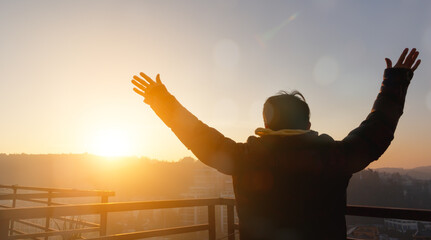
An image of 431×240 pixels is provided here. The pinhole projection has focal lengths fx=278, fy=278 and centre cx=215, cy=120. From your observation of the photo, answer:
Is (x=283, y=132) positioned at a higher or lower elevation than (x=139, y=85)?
lower

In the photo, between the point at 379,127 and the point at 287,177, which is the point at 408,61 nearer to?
the point at 379,127

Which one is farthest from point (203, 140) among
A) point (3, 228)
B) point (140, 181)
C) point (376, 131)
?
point (140, 181)

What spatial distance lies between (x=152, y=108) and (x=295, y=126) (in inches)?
31.5

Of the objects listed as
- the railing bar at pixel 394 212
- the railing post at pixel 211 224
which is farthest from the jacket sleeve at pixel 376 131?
the railing post at pixel 211 224

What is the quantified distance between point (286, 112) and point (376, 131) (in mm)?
450

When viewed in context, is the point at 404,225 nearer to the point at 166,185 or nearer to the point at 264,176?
the point at 166,185

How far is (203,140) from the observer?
131 cm

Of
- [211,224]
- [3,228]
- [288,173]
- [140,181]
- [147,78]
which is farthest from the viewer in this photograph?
[140,181]

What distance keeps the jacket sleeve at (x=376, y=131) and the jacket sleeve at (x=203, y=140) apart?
0.49m

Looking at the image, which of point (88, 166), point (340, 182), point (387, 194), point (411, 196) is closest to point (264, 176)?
point (340, 182)

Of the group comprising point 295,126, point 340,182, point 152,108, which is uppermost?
point 152,108

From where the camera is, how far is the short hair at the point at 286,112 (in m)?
1.42

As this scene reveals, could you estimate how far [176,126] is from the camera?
4.68 feet

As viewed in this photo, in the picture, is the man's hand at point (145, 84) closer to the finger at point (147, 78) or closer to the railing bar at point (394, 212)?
the finger at point (147, 78)
